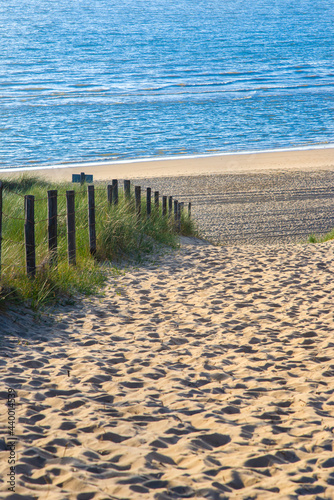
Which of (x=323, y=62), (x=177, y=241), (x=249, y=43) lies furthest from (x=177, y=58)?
(x=177, y=241)

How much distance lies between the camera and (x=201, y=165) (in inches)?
969

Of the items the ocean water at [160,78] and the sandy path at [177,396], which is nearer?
the sandy path at [177,396]

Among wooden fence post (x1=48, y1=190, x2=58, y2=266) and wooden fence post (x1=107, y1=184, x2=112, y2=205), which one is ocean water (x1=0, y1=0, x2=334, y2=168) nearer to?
wooden fence post (x1=107, y1=184, x2=112, y2=205)

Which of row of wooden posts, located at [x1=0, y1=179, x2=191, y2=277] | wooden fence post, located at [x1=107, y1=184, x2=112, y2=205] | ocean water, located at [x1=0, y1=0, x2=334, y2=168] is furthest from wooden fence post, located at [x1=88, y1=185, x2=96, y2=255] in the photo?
ocean water, located at [x1=0, y1=0, x2=334, y2=168]

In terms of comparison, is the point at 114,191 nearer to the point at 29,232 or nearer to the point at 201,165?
the point at 29,232

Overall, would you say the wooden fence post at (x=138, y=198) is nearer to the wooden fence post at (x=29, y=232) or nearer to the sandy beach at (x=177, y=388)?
the sandy beach at (x=177, y=388)

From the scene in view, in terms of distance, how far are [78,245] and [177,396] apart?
4405 mm

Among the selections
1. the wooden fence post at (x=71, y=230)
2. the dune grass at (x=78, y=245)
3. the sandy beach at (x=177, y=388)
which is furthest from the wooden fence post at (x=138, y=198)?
the wooden fence post at (x=71, y=230)

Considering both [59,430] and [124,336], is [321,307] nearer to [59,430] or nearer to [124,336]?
[124,336]

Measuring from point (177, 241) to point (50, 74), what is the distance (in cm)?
5639

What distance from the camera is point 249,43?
254 feet

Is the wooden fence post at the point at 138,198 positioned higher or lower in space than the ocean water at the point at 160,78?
lower

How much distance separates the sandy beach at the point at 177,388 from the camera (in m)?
2.53

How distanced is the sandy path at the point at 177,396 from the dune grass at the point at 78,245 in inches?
14.7
